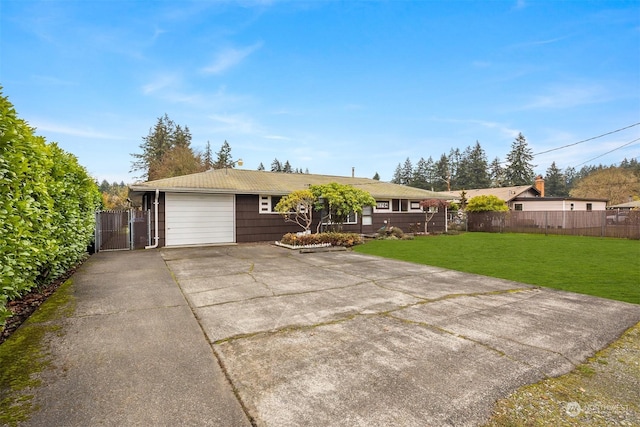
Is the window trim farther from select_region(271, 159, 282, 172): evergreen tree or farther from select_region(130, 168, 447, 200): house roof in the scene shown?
select_region(271, 159, 282, 172): evergreen tree

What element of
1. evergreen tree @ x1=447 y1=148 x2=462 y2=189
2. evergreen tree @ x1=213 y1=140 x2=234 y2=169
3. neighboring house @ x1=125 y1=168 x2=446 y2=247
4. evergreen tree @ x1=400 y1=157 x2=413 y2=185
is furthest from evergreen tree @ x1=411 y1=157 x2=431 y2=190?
neighboring house @ x1=125 y1=168 x2=446 y2=247

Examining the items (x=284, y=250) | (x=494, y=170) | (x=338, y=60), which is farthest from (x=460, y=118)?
(x=494, y=170)

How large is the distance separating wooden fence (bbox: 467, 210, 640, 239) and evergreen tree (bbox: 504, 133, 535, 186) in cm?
4041

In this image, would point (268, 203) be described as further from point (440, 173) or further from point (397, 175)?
point (397, 175)

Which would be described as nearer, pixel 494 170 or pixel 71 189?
pixel 71 189

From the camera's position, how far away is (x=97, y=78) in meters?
11.7

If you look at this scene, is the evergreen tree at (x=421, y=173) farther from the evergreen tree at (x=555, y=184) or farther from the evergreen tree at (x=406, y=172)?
the evergreen tree at (x=555, y=184)

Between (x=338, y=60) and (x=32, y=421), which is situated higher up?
(x=338, y=60)

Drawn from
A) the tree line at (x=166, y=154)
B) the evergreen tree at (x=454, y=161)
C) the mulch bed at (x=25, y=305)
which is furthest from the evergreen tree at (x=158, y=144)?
the evergreen tree at (x=454, y=161)

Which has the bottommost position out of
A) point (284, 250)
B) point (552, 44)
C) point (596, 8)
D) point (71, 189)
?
point (284, 250)

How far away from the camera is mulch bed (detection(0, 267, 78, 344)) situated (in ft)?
11.3

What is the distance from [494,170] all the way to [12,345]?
6707 centimetres

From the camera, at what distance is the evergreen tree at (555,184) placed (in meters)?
62.5

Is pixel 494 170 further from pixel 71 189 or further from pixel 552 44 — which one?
pixel 71 189
